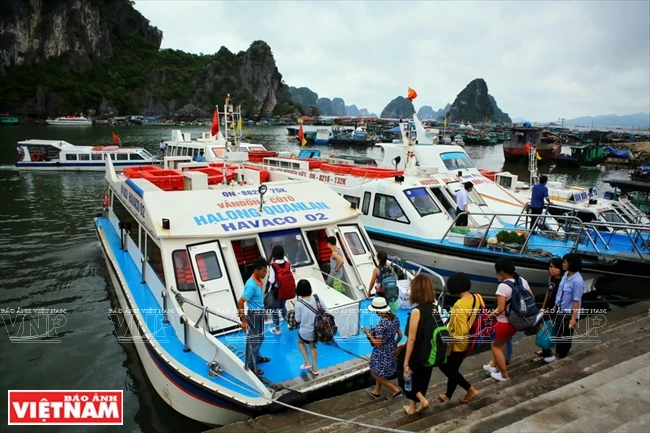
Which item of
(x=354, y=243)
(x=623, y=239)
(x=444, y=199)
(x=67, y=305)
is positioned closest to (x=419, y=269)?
(x=354, y=243)

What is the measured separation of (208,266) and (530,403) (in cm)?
500

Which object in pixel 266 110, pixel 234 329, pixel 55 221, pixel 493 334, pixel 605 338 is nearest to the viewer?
pixel 493 334

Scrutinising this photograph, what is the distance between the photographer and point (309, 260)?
816cm

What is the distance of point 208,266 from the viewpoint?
722 cm

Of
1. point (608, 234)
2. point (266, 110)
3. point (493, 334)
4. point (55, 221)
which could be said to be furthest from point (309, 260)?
point (266, 110)

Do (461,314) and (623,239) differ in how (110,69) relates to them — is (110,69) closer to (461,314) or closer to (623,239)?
(623,239)

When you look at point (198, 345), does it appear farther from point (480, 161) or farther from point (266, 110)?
point (266, 110)

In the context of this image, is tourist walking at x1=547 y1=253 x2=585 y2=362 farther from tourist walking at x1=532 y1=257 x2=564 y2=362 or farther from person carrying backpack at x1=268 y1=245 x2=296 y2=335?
person carrying backpack at x1=268 y1=245 x2=296 y2=335

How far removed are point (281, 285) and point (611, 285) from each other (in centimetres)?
1072

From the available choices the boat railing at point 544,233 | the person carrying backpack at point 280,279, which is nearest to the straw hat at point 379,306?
the person carrying backpack at point 280,279

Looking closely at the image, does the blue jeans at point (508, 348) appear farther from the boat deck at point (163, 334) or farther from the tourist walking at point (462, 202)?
the tourist walking at point (462, 202)

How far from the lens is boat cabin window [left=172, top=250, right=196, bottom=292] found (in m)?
7.02

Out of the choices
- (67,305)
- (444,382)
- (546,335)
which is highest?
(546,335)

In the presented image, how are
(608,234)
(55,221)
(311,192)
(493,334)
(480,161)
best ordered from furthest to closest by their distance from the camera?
1. (480,161)
2. (55,221)
3. (608,234)
4. (311,192)
5. (493,334)
